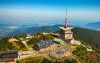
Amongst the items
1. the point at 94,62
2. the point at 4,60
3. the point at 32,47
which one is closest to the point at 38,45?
the point at 32,47

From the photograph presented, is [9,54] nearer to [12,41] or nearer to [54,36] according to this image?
[12,41]

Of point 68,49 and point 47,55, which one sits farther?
point 68,49

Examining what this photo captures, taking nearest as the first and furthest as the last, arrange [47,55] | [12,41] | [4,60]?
[4,60]
[47,55]
[12,41]

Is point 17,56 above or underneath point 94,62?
above

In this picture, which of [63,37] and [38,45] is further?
[63,37]

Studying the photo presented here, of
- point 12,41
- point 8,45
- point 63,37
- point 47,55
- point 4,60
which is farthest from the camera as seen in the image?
point 63,37

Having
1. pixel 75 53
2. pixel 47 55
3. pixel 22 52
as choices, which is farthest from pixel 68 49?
pixel 22 52

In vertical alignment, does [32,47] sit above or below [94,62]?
above

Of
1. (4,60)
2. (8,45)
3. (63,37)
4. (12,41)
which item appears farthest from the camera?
(63,37)

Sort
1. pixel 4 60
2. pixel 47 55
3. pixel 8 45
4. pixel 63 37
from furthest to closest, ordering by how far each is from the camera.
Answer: pixel 63 37 → pixel 8 45 → pixel 47 55 → pixel 4 60

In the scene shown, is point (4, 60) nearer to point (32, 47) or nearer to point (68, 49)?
point (32, 47)
